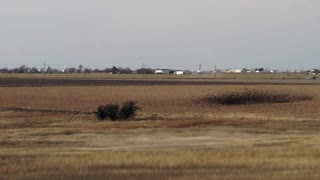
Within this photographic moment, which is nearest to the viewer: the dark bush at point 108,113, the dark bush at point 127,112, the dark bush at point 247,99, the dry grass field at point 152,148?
the dry grass field at point 152,148

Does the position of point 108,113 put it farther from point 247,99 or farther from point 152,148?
point 247,99

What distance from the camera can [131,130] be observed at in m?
32.4

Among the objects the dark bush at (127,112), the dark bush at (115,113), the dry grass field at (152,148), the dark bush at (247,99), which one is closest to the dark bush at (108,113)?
the dark bush at (115,113)

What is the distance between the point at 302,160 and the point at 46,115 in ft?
91.6

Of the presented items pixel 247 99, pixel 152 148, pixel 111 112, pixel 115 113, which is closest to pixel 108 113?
pixel 111 112

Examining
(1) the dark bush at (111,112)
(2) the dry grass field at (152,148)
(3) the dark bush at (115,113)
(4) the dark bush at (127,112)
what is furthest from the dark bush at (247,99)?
(1) the dark bush at (111,112)

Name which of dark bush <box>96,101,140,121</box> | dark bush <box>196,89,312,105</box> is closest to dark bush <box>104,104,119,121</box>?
dark bush <box>96,101,140,121</box>

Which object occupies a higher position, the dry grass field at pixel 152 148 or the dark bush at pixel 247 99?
the dry grass field at pixel 152 148

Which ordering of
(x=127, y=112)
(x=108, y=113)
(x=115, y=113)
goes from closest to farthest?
1. (x=108, y=113)
2. (x=115, y=113)
3. (x=127, y=112)

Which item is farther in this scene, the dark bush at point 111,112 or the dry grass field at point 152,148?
the dark bush at point 111,112

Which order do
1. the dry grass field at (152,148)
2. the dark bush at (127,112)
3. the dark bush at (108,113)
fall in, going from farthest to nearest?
the dark bush at (127,112)
the dark bush at (108,113)
the dry grass field at (152,148)

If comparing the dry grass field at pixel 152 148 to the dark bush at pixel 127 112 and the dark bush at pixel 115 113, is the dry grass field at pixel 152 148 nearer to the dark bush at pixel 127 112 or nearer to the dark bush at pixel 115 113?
the dark bush at pixel 127 112

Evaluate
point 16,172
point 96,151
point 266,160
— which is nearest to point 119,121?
point 96,151

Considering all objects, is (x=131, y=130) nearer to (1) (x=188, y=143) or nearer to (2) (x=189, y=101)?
(1) (x=188, y=143)
